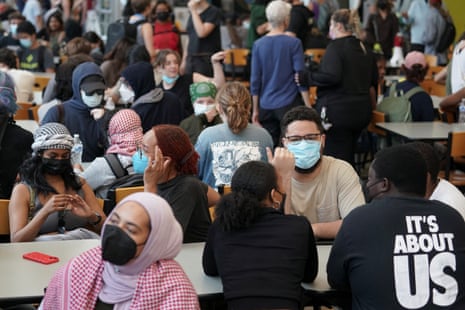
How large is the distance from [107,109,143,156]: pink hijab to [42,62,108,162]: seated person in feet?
2.67

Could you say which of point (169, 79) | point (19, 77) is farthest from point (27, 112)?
point (169, 79)

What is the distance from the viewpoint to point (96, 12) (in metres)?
15.0

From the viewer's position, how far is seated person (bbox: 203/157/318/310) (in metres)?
3.41

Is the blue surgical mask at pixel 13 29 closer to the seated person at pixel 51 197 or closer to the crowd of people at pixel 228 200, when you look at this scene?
the crowd of people at pixel 228 200

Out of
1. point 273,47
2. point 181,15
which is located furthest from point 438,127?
point 181,15

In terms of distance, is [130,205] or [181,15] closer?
[130,205]

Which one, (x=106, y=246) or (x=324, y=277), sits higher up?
(x=106, y=246)

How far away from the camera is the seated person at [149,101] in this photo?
6.62 meters

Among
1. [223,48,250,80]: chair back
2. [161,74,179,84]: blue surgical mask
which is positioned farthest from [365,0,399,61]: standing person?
[161,74,179,84]: blue surgical mask

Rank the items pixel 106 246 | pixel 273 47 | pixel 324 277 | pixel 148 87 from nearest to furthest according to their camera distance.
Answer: pixel 106 246 < pixel 324 277 < pixel 148 87 < pixel 273 47

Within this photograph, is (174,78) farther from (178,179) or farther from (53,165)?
(178,179)

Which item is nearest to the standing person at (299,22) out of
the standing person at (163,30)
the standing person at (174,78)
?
the standing person at (163,30)

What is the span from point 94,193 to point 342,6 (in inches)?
385

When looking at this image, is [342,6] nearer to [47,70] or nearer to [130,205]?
[47,70]
